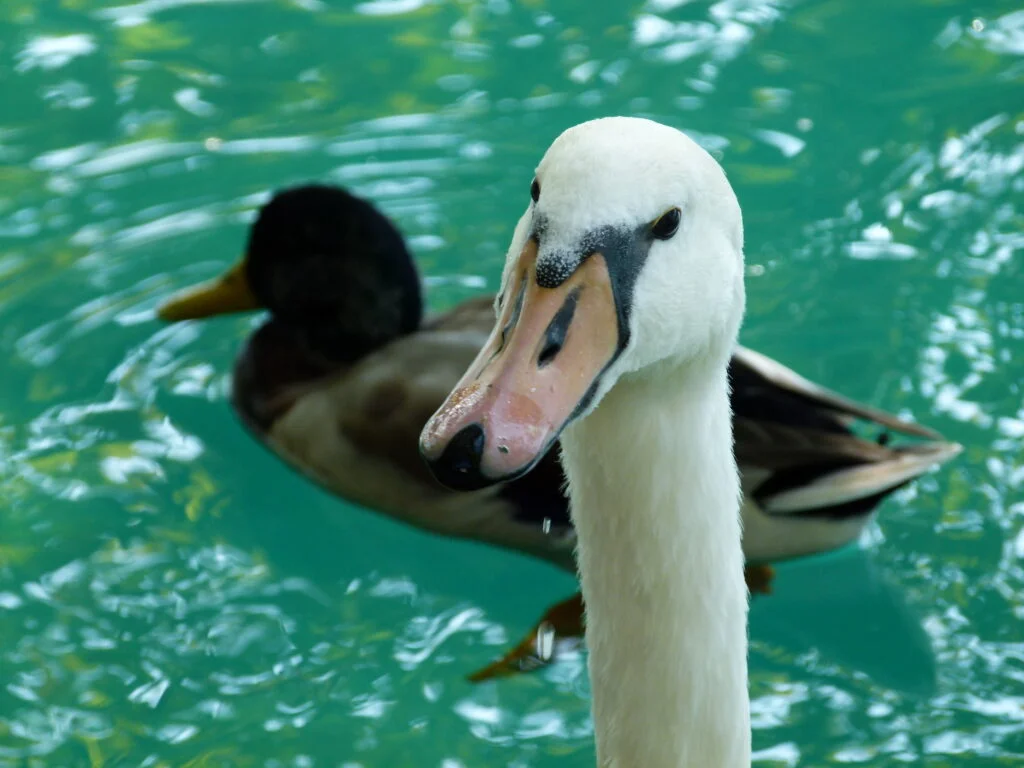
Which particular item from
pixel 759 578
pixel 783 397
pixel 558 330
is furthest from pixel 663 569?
pixel 759 578

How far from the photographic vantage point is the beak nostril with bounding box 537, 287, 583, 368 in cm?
197

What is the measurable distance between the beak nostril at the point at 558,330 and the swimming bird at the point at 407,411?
6.47ft

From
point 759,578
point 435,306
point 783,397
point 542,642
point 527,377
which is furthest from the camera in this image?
point 435,306

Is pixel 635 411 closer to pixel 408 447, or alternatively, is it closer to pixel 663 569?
pixel 663 569

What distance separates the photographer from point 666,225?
2035 mm

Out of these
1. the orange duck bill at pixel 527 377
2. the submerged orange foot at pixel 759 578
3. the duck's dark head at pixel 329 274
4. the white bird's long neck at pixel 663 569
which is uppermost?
the orange duck bill at pixel 527 377

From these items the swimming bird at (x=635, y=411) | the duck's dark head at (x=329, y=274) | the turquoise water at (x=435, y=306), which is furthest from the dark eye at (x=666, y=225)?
the duck's dark head at (x=329, y=274)

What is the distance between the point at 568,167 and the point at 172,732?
2.20 m

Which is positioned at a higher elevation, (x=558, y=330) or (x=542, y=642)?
(x=558, y=330)

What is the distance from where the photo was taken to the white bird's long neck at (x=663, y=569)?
2201 millimetres

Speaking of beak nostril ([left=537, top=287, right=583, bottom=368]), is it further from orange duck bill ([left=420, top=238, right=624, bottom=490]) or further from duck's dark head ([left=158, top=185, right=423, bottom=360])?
duck's dark head ([left=158, top=185, right=423, bottom=360])

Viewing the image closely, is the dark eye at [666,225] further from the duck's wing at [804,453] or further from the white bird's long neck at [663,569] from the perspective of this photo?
the duck's wing at [804,453]

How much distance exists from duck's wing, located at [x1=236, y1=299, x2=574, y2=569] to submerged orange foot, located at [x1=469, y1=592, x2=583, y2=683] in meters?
0.20

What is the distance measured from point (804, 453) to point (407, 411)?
42.2 inches
